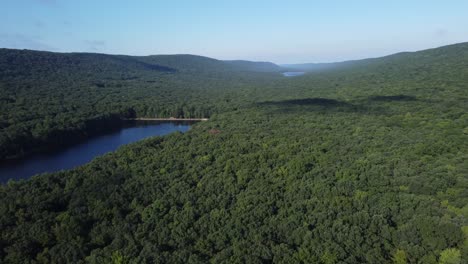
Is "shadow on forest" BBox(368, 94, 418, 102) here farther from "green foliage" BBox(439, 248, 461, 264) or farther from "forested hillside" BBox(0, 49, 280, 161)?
"green foliage" BBox(439, 248, 461, 264)

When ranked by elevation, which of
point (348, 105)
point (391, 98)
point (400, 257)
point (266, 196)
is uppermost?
point (391, 98)

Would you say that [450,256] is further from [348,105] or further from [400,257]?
[348,105]

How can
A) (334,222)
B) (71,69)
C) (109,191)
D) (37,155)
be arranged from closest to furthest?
(334,222), (109,191), (37,155), (71,69)

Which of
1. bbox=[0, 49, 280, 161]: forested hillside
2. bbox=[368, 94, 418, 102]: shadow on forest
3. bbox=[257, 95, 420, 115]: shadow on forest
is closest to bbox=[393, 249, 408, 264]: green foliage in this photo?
bbox=[257, 95, 420, 115]: shadow on forest

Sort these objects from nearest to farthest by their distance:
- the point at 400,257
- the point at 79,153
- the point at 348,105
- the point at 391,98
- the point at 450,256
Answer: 1. the point at 450,256
2. the point at 400,257
3. the point at 79,153
4. the point at 348,105
5. the point at 391,98

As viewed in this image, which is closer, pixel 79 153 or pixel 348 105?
pixel 79 153

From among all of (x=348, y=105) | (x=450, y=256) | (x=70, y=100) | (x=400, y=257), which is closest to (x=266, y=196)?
(x=400, y=257)

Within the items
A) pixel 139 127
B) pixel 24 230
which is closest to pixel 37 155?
pixel 139 127

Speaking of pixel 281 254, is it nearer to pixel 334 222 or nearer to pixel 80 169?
pixel 334 222
